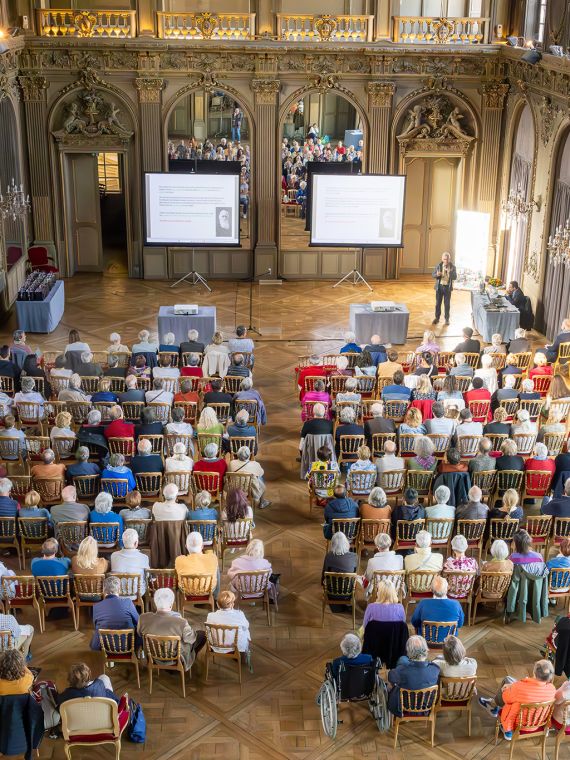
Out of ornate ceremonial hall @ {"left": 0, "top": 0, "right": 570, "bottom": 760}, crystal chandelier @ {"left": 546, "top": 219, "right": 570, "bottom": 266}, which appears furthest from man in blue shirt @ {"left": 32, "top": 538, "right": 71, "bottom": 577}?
crystal chandelier @ {"left": 546, "top": 219, "right": 570, "bottom": 266}

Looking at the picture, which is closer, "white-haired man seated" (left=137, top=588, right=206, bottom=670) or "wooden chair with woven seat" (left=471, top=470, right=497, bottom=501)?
"white-haired man seated" (left=137, top=588, right=206, bottom=670)

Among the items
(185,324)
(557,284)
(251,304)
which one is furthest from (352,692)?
(251,304)

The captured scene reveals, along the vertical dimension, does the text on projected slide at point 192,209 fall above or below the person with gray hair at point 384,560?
above

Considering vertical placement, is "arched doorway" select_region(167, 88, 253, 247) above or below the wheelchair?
above

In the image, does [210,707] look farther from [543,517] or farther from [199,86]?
[199,86]

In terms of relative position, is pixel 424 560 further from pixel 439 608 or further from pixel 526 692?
pixel 526 692

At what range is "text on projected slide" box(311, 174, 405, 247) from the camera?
20.6 meters

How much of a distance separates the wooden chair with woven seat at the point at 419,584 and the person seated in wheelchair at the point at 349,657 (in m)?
1.30

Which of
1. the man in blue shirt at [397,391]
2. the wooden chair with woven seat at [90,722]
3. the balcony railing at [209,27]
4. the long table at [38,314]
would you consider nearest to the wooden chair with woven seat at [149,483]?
the man in blue shirt at [397,391]

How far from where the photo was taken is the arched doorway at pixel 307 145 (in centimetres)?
2731

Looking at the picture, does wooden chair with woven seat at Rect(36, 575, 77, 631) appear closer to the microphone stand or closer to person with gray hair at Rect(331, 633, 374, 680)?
person with gray hair at Rect(331, 633, 374, 680)

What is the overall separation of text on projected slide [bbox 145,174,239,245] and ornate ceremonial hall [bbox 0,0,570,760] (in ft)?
0.20

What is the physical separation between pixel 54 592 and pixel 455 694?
3.73 metres

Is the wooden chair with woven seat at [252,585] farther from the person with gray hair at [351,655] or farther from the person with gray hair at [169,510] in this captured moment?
the person with gray hair at [351,655]
